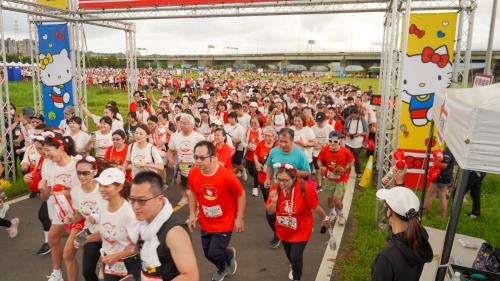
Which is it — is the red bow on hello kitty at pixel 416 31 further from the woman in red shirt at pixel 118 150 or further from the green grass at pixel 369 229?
the woman in red shirt at pixel 118 150

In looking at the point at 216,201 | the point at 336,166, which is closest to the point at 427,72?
the point at 336,166

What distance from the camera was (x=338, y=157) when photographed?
6.55 m

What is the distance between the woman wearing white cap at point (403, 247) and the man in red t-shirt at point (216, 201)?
1.99 metres

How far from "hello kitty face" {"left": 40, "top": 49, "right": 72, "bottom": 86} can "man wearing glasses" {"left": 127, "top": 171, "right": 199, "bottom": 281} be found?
419 inches

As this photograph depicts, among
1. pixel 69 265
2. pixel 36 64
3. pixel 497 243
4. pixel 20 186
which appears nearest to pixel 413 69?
pixel 497 243

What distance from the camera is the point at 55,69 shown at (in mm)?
12039

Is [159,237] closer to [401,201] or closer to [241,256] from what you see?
[401,201]

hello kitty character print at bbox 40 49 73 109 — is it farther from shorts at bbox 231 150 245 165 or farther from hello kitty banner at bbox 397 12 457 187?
hello kitty banner at bbox 397 12 457 187

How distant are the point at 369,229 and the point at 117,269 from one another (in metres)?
4.50

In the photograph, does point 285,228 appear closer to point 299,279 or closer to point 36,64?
point 299,279

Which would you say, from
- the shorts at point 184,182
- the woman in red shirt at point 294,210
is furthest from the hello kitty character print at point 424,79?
the shorts at point 184,182

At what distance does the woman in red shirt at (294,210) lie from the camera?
4.33 m

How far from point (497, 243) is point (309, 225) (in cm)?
377

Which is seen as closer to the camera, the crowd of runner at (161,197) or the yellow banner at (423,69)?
the crowd of runner at (161,197)
